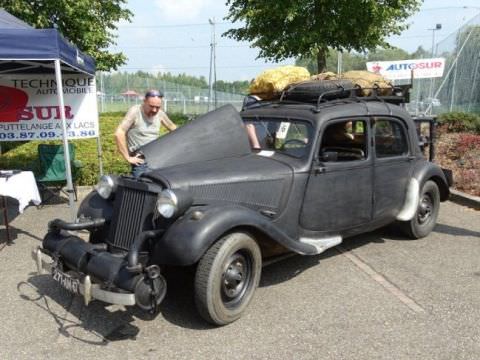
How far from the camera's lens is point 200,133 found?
4.25 m

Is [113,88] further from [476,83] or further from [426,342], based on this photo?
[426,342]

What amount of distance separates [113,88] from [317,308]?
37.0 meters

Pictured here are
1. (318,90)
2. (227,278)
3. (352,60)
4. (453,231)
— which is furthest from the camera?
(352,60)

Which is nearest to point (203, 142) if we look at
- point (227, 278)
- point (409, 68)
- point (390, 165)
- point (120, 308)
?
point (227, 278)

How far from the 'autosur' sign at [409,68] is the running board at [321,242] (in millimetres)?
11768

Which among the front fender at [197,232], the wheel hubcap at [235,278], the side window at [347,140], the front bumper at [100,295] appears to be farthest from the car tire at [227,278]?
the side window at [347,140]

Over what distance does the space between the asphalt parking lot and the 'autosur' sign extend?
1133 centimetres

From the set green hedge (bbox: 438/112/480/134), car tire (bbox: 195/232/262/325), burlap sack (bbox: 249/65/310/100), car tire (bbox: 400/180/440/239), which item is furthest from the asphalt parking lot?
green hedge (bbox: 438/112/480/134)

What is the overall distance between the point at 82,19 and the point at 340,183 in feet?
37.6

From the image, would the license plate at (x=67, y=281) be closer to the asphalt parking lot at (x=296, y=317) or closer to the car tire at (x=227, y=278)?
the asphalt parking lot at (x=296, y=317)

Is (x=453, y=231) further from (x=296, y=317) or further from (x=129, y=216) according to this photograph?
(x=129, y=216)

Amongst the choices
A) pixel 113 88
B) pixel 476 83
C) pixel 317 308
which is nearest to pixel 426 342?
pixel 317 308

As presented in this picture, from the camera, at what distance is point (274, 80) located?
240 inches

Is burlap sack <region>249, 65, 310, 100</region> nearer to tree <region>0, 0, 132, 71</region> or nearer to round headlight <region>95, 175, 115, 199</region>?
round headlight <region>95, 175, 115, 199</region>
